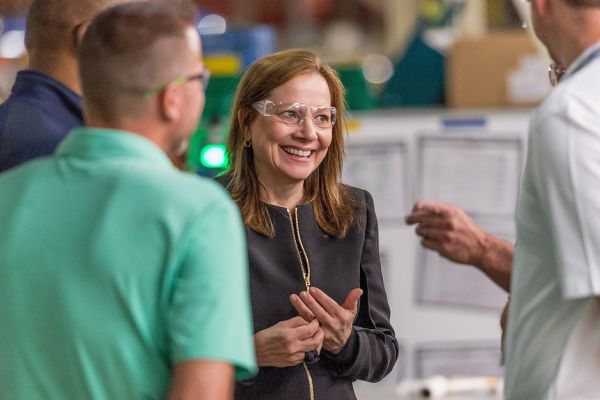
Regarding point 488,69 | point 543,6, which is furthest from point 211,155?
point 543,6

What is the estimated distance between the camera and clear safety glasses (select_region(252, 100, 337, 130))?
247 centimetres

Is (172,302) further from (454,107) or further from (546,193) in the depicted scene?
(454,107)

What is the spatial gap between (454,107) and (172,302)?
3378 mm

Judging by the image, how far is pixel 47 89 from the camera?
7.56ft

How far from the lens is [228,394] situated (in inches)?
62.5

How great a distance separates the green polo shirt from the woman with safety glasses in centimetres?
68

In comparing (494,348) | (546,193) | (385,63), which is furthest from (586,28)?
(385,63)

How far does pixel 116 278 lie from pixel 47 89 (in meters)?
0.85

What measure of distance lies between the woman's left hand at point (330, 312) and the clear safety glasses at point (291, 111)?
390 mm

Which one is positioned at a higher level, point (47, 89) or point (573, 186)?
point (47, 89)

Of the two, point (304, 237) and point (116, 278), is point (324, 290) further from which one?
point (116, 278)

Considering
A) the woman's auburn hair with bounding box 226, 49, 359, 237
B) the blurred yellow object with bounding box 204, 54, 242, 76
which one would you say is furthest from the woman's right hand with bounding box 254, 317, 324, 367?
the blurred yellow object with bounding box 204, 54, 242, 76

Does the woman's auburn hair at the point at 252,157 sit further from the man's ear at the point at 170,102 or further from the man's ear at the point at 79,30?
the man's ear at the point at 170,102

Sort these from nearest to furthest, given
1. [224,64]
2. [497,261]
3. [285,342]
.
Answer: [285,342] → [497,261] → [224,64]
